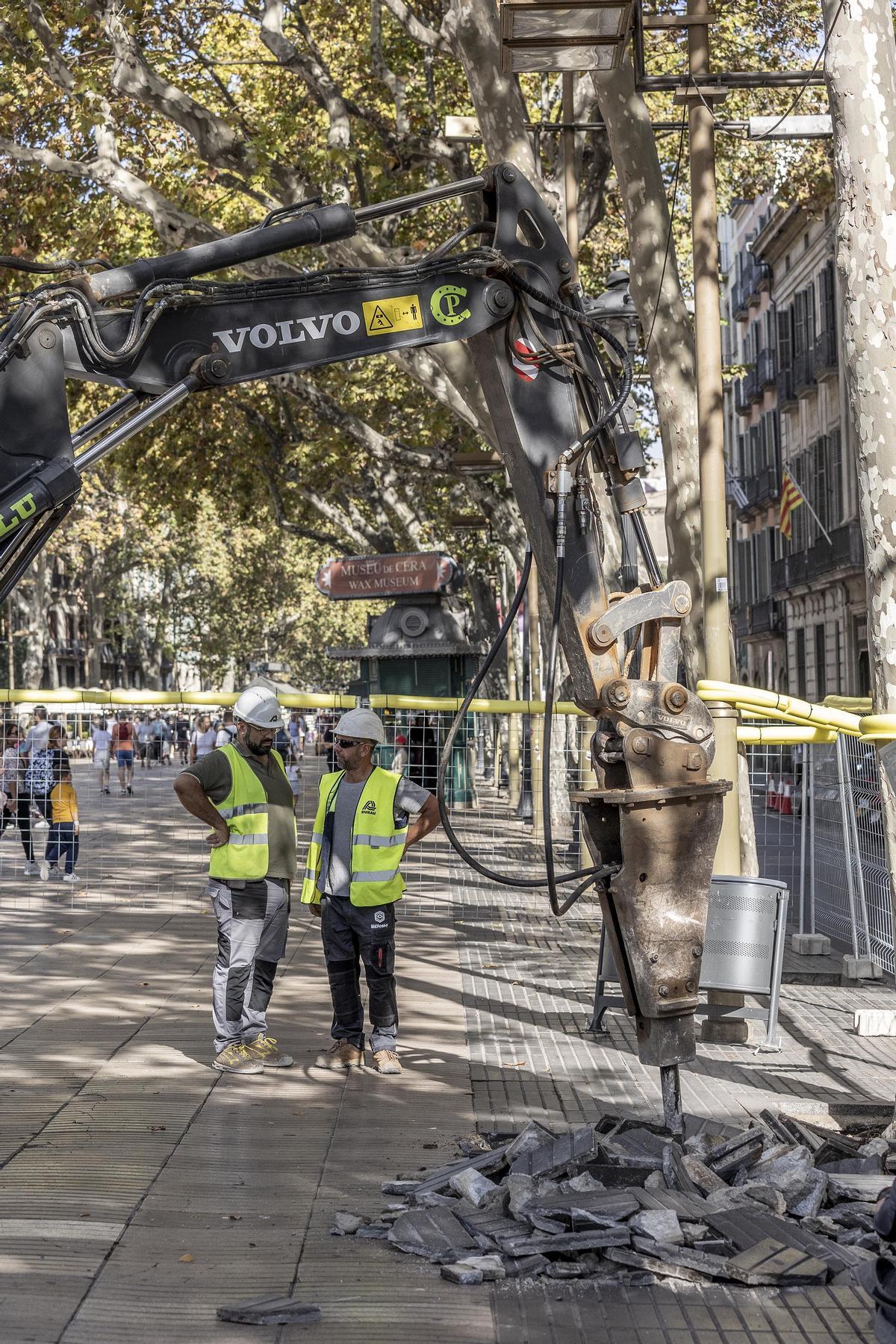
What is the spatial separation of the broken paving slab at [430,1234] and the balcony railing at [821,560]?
2750cm

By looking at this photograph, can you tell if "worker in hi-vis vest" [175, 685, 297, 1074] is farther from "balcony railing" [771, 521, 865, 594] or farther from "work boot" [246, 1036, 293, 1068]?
"balcony railing" [771, 521, 865, 594]

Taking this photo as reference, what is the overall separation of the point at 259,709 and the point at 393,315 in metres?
2.81

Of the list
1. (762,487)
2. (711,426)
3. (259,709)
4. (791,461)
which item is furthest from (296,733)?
(762,487)

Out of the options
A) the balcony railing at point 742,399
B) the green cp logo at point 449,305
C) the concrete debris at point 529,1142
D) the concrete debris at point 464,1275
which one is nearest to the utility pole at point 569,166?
the green cp logo at point 449,305

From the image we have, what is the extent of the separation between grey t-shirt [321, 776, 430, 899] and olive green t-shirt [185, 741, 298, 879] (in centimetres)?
25

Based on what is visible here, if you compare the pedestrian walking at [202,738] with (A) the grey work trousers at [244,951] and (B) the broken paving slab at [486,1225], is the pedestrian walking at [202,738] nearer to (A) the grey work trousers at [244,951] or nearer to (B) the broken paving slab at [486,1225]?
(A) the grey work trousers at [244,951]

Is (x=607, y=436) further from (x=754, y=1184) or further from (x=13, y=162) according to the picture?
(x=13, y=162)

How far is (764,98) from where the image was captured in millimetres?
20578

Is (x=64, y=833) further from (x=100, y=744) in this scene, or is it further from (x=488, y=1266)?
(x=100, y=744)

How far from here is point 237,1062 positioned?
26.2ft

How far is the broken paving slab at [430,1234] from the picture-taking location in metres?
5.27

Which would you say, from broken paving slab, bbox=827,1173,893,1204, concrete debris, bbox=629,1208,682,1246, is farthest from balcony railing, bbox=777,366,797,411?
concrete debris, bbox=629,1208,682,1246

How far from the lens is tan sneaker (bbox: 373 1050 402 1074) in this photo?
791 cm

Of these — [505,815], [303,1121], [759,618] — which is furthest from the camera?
[759,618]
